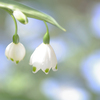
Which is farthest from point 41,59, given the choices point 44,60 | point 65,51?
point 65,51

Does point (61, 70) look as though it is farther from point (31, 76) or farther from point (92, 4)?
point (92, 4)

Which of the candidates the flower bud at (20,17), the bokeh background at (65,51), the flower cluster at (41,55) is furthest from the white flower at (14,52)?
the bokeh background at (65,51)

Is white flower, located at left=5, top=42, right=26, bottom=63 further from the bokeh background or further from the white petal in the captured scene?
the bokeh background

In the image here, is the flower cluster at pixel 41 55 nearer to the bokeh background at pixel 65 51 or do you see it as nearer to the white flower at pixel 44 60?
the white flower at pixel 44 60

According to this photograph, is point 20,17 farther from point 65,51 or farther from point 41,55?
point 65,51

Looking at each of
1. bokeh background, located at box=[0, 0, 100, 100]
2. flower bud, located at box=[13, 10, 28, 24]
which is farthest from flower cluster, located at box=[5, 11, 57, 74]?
bokeh background, located at box=[0, 0, 100, 100]

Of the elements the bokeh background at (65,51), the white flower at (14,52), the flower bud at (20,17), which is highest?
the bokeh background at (65,51)
